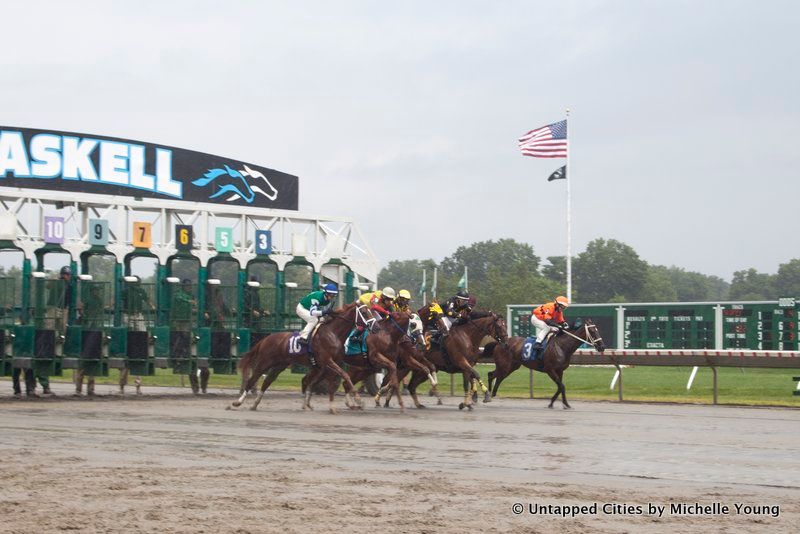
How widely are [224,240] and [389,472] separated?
14.1 m

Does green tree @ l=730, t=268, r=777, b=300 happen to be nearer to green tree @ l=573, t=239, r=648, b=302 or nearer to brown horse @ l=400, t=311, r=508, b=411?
green tree @ l=573, t=239, r=648, b=302

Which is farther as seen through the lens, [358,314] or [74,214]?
[74,214]

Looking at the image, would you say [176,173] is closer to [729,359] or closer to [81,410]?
[81,410]

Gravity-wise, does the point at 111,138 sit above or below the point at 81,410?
above

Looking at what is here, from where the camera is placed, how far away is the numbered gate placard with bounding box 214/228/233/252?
23219 millimetres

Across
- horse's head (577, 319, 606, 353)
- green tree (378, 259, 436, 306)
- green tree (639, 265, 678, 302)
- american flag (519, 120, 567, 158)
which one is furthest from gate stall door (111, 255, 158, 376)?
green tree (378, 259, 436, 306)

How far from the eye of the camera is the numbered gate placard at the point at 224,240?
76.2ft

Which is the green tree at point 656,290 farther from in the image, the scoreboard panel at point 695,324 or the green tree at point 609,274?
the scoreboard panel at point 695,324

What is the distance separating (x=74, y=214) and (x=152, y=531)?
15785 mm

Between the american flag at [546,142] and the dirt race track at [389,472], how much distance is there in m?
19.9

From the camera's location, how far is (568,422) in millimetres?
16000

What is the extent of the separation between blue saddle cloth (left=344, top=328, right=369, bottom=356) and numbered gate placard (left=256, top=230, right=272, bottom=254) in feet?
16.2

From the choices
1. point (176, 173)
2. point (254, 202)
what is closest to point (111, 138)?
point (176, 173)

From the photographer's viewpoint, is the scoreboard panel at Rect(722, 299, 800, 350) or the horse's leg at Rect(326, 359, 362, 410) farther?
the scoreboard panel at Rect(722, 299, 800, 350)
